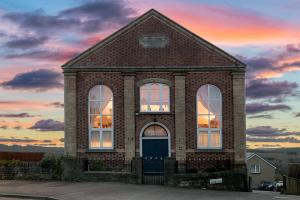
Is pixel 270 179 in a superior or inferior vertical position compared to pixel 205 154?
inferior

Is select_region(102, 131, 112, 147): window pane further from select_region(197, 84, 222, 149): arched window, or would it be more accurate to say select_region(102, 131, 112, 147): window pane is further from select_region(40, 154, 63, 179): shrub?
select_region(197, 84, 222, 149): arched window

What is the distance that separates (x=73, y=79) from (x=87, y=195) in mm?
10522

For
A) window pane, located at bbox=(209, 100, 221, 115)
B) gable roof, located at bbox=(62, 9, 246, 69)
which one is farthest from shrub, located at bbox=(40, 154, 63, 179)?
window pane, located at bbox=(209, 100, 221, 115)

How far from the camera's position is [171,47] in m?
35.1

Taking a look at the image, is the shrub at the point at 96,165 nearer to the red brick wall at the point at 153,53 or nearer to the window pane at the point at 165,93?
the window pane at the point at 165,93

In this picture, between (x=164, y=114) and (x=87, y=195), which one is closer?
(x=87, y=195)

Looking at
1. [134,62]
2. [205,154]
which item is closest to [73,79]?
[134,62]

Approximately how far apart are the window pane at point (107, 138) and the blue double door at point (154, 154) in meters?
2.04

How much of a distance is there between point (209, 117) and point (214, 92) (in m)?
1.53

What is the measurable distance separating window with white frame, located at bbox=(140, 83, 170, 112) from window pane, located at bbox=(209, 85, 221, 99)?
2.54 m

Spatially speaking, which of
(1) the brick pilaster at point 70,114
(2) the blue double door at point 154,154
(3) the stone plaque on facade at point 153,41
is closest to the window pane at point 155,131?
(2) the blue double door at point 154,154

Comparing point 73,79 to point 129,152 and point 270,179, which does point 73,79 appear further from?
Result: point 270,179

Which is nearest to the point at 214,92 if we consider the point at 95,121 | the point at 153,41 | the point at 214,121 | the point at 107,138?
the point at 214,121

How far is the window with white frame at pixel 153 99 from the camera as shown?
114 feet
